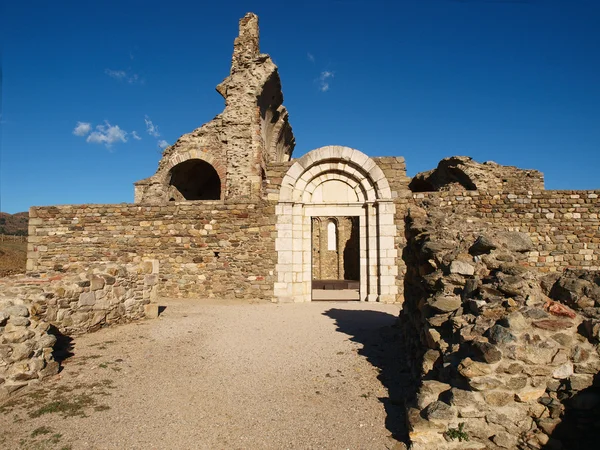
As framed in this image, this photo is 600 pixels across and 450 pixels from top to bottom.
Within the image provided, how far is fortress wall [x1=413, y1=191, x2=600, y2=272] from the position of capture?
1047 cm

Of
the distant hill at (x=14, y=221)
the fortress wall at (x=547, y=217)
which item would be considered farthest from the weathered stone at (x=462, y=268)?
the distant hill at (x=14, y=221)

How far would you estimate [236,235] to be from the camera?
10617 mm

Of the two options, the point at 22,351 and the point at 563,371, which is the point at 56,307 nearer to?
the point at 22,351

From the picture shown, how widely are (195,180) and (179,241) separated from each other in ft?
22.2

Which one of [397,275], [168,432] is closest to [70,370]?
[168,432]

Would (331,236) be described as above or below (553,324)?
above

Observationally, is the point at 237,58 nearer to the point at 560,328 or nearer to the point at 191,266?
the point at 191,266

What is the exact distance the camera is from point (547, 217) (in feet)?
34.9

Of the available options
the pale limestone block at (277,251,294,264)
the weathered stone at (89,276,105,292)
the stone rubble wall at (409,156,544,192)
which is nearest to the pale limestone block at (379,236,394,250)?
the pale limestone block at (277,251,294,264)

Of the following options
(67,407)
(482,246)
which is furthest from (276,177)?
(67,407)

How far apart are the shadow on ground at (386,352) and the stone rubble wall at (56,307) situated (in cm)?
373

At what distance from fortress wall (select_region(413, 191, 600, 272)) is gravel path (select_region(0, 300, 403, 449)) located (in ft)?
19.1

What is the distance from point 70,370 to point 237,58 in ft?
41.7

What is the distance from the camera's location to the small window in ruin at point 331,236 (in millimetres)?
22031
